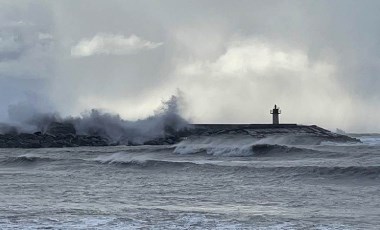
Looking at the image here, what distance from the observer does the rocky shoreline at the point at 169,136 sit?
43688mm

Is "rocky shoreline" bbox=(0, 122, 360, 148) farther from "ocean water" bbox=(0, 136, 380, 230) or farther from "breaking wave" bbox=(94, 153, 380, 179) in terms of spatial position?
"ocean water" bbox=(0, 136, 380, 230)

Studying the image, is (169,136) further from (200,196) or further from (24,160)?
(200,196)

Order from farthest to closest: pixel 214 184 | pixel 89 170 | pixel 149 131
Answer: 1. pixel 149 131
2. pixel 89 170
3. pixel 214 184


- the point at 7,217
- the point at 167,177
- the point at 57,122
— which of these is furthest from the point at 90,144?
the point at 7,217

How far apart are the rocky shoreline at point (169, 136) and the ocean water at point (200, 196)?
17.6 meters

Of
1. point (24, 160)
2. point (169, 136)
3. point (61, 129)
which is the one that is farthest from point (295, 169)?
point (61, 129)

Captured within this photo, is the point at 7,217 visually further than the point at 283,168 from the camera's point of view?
No

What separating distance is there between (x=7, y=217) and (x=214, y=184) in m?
7.27

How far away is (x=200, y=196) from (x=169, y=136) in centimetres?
3709

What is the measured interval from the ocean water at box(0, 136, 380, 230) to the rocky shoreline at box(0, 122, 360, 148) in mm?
17645

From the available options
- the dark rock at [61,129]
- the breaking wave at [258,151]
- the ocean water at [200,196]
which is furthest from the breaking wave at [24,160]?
the dark rock at [61,129]

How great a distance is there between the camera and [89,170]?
953 inches

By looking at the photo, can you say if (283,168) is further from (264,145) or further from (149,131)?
(149,131)

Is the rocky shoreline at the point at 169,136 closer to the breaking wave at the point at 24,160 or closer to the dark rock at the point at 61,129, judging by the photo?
the dark rock at the point at 61,129
